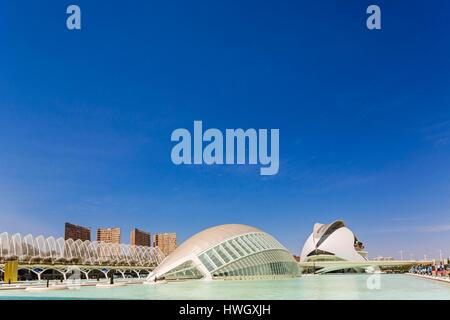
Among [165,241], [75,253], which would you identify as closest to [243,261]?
[75,253]

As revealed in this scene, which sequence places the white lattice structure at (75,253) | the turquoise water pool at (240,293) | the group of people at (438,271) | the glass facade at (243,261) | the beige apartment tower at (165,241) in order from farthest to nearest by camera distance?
the beige apartment tower at (165,241) < the white lattice structure at (75,253) < the group of people at (438,271) < the glass facade at (243,261) < the turquoise water pool at (240,293)

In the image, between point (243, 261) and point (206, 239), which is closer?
point (243, 261)

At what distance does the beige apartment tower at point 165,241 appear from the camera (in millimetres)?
97625

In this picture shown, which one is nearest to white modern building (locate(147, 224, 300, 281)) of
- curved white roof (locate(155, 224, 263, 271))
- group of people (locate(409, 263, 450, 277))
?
curved white roof (locate(155, 224, 263, 271))

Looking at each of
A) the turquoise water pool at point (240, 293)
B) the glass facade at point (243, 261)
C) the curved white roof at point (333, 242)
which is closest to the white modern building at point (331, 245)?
the curved white roof at point (333, 242)

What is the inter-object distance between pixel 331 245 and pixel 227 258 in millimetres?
54010

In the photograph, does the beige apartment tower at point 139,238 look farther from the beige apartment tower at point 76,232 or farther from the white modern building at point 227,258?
the white modern building at point 227,258

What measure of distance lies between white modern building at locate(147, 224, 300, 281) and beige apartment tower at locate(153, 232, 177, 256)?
5991 cm

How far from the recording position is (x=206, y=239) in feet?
121

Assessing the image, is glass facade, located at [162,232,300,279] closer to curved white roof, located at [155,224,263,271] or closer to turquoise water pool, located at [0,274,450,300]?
curved white roof, located at [155,224,263,271]

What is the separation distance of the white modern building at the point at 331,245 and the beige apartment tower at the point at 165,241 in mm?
28605

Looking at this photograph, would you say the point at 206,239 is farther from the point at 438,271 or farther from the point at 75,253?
the point at 75,253
